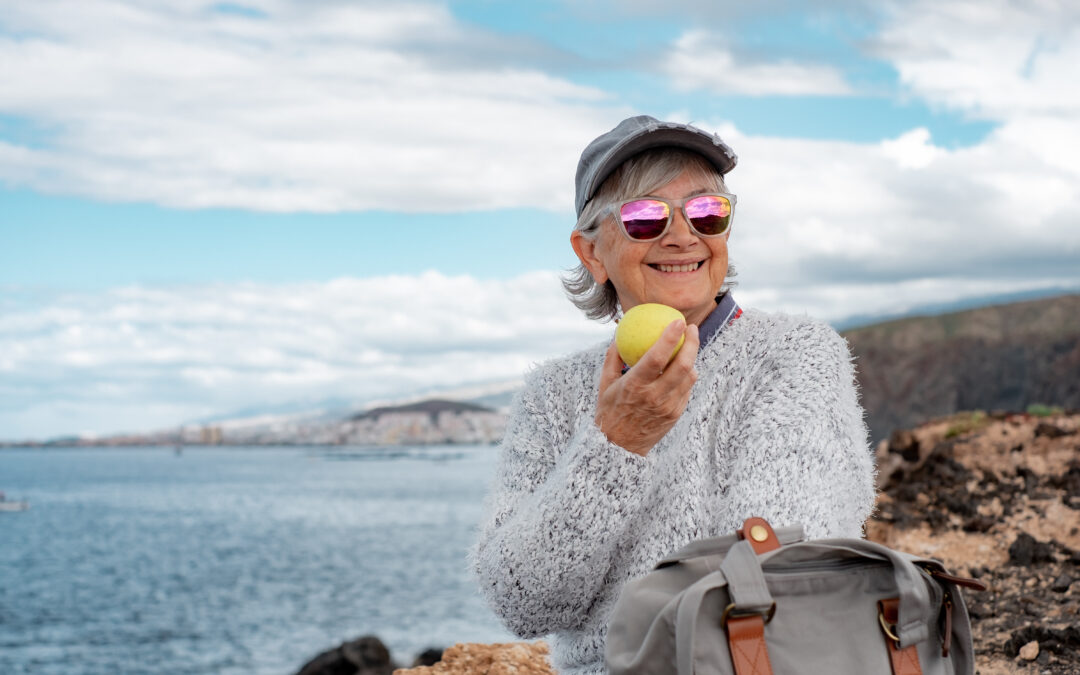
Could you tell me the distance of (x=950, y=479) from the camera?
10812 millimetres

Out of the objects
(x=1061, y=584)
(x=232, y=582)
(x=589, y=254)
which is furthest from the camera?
(x=232, y=582)

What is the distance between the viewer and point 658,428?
264cm

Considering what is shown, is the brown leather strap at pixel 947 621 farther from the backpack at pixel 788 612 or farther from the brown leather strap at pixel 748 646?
the brown leather strap at pixel 748 646

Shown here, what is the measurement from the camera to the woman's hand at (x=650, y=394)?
246 cm

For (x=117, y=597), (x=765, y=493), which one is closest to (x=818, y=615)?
(x=765, y=493)

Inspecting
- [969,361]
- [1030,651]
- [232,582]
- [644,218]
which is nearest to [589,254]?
[644,218]

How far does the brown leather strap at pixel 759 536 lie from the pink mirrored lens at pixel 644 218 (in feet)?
4.09

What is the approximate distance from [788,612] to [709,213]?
4.71 ft

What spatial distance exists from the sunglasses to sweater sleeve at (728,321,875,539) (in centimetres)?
42

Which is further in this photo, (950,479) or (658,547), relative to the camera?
(950,479)

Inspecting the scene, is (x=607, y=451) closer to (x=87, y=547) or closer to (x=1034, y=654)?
(x=1034, y=654)

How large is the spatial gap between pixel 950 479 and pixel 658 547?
9.05 metres

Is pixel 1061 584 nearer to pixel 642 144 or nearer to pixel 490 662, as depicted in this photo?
pixel 490 662

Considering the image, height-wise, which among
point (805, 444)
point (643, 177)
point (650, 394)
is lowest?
point (805, 444)
